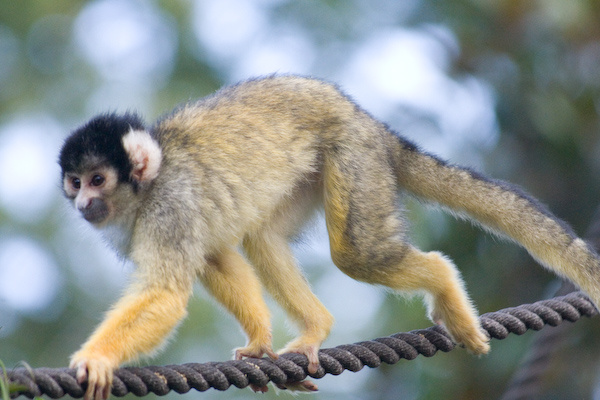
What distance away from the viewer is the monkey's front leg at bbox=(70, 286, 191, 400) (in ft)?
9.65

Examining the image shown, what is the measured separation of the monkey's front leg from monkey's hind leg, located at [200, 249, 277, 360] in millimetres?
576

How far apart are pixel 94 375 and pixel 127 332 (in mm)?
425

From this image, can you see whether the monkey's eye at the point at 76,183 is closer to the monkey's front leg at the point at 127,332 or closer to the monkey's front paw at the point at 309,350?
the monkey's front leg at the point at 127,332

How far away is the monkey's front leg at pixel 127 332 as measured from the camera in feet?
9.65

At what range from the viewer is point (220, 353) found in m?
10.4

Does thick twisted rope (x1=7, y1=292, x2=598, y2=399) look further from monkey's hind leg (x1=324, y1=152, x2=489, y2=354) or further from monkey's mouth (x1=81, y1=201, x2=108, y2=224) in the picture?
monkey's mouth (x1=81, y1=201, x2=108, y2=224)

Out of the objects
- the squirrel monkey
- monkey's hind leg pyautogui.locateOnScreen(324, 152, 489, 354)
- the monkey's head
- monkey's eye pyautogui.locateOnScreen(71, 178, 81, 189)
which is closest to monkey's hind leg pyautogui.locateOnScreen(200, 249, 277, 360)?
the squirrel monkey

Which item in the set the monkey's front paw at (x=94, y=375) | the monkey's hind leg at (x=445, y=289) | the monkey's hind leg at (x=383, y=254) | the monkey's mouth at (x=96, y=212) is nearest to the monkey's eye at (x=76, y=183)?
the monkey's mouth at (x=96, y=212)

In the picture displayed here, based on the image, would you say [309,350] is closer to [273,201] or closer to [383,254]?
[383,254]

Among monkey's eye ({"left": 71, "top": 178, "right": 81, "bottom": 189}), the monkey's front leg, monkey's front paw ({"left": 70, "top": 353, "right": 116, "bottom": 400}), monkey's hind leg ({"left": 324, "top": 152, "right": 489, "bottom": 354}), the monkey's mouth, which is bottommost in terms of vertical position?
monkey's front paw ({"left": 70, "top": 353, "right": 116, "bottom": 400})

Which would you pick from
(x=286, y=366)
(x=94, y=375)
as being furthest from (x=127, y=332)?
(x=286, y=366)

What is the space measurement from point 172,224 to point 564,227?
2346 mm

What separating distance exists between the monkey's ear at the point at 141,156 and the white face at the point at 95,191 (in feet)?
0.45

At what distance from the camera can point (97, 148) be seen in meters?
4.00
